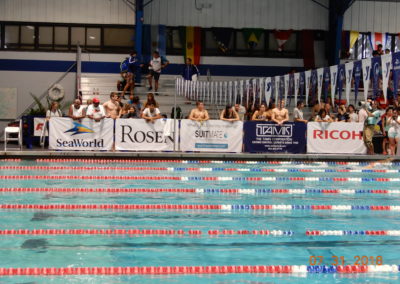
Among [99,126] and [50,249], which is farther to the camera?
[99,126]

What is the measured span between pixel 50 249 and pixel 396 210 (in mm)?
4890

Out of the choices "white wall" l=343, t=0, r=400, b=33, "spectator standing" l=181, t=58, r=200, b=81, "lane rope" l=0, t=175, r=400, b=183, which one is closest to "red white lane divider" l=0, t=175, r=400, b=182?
"lane rope" l=0, t=175, r=400, b=183

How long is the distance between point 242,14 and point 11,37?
31.0ft

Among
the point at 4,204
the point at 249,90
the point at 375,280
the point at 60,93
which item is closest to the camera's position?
the point at 375,280

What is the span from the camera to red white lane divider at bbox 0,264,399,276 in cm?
548

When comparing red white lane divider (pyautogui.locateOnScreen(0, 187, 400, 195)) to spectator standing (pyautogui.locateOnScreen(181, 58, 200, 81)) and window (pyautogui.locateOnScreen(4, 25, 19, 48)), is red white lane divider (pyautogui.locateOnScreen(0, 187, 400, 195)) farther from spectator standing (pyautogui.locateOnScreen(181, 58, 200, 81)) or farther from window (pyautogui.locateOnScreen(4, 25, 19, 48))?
window (pyautogui.locateOnScreen(4, 25, 19, 48))

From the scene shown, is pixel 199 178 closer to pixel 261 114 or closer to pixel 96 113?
pixel 96 113

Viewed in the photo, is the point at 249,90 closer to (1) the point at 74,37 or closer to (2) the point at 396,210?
(1) the point at 74,37

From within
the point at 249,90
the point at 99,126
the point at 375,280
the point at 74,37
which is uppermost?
the point at 74,37

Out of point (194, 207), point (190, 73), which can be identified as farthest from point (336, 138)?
point (194, 207)

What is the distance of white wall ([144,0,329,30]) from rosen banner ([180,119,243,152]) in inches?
432

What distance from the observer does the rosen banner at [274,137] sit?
1689 centimetres

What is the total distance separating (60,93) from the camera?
2316 cm

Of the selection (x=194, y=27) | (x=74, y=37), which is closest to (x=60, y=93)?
→ (x=74, y=37)
